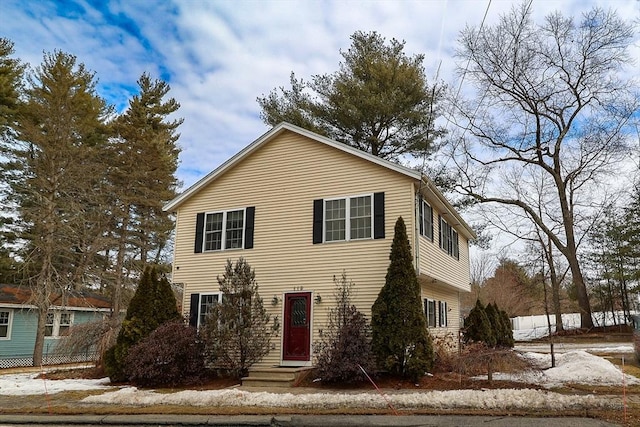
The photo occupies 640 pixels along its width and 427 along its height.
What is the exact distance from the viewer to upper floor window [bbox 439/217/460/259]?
16547 mm

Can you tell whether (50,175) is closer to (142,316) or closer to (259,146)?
(142,316)

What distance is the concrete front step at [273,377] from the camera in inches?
476

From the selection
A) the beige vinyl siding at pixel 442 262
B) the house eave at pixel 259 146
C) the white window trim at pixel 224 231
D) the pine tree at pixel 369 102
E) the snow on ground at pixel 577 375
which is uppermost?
the pine tree at pixel 369 102

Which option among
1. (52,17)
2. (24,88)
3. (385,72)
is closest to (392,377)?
(52,17)

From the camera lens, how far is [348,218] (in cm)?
1395

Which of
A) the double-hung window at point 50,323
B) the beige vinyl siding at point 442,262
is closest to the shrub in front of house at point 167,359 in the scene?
the beige vinyl siding at point 442,262

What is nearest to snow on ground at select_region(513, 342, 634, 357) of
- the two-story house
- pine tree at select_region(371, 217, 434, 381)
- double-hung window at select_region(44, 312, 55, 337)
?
the two-story house

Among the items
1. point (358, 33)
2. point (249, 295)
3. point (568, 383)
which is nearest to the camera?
point (568, 383)

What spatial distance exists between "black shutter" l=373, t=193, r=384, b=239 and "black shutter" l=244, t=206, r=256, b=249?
3933 millimetres

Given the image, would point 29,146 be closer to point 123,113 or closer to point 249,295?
point 123,113

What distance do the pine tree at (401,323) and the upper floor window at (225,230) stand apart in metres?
4.86

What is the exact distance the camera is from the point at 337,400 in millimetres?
9328

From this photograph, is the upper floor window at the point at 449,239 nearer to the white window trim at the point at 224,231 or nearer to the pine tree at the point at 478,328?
the pine tree at the point at 478,328

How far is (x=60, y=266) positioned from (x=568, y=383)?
915 inches
